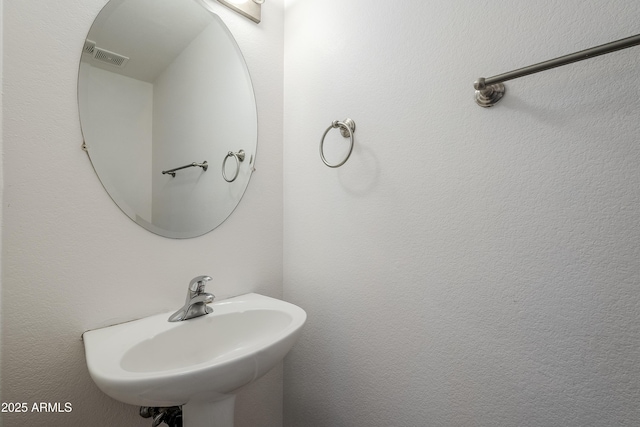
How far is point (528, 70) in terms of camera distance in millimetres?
571

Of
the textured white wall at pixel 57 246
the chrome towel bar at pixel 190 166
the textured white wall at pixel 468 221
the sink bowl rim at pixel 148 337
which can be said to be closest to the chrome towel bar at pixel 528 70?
the textured white wall at pixel 468 221

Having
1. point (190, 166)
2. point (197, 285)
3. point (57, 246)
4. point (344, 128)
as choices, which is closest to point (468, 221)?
point (344, 128)

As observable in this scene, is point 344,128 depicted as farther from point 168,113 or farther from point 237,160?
point 168,113

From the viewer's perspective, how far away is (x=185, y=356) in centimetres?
81

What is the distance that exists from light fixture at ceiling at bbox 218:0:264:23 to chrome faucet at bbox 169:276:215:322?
3.29 feet

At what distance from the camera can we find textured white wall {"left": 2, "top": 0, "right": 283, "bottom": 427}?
65cm

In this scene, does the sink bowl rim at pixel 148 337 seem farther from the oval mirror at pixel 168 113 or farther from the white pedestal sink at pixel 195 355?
the oval mirror at pixel 168 113

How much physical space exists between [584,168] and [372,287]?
0.61 meters

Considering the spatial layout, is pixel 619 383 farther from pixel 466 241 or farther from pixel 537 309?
pixel 466 241

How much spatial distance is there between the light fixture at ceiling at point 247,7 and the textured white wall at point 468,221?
0.19 metres

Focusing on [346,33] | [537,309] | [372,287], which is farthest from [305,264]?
[346,33]

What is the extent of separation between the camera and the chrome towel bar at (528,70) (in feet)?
1.61

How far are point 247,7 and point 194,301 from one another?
3.63 ft

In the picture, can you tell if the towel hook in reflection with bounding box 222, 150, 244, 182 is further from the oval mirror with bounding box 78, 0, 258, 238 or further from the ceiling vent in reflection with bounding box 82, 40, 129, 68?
the ceiling vent in reflection with bounding box 82, 40, 129, 68
